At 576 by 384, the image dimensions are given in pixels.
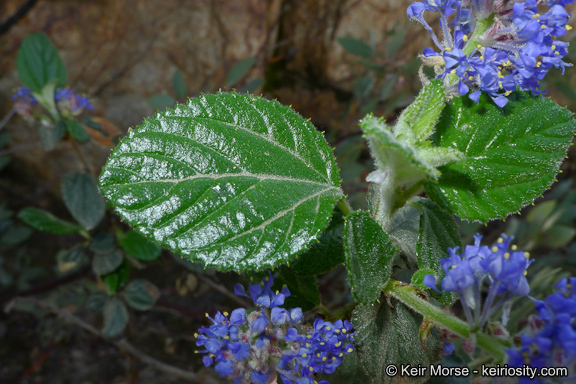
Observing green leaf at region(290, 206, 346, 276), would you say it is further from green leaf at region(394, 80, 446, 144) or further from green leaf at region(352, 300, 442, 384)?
green leaf at region(394, 80, 446, 144)

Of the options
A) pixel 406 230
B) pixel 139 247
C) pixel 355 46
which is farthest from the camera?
pixel 355 46

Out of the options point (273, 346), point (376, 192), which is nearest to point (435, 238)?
point (376, 192)

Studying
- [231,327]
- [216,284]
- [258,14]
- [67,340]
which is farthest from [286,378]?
[258,14]

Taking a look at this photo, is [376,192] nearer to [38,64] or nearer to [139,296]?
[139,296]

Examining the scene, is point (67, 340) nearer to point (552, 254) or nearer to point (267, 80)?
point (267, 80)

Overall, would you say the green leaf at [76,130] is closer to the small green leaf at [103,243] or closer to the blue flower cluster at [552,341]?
the small green leaf at [103,243]

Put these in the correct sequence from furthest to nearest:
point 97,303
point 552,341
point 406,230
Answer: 1. point 97,303
2. point 406,230
3. point 552,341

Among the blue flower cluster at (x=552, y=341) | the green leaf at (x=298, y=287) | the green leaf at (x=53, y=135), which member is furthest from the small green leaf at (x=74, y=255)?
the blue flower cluster at (x=552, y=341)

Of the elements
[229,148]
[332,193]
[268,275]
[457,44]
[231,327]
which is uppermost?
[457,44]
